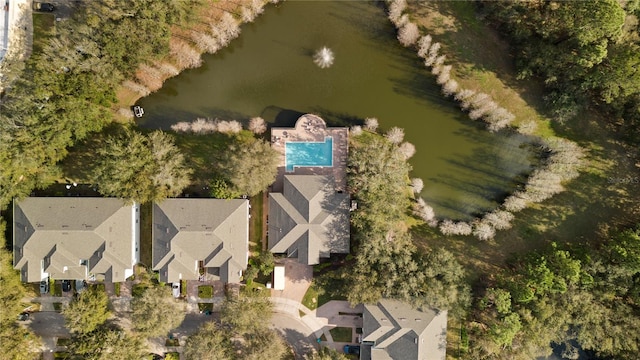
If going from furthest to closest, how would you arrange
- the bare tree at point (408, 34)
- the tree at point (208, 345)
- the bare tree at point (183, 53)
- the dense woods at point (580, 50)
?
1. the bare tree at point (183, 53)
2. the bare tree at point (408, 34)
3. the tree at point (208, 345)
4. the dense woods at point (580, 50)

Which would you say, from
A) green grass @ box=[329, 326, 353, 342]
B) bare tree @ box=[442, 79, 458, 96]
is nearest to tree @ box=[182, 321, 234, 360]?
green grass @ box=[329, 326, 353, 342]

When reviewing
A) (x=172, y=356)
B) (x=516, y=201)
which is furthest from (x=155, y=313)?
(x=516, y=201)

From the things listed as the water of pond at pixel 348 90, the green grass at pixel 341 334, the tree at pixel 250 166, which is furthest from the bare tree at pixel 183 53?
the green grass at pixel 341 334

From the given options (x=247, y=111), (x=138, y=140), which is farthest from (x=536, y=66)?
(x=138, y=140)

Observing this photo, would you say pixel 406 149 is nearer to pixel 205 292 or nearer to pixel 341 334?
pixel 341 334

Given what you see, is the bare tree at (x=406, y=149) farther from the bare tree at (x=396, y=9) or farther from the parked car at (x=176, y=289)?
the parked car at (x=176, y=289)

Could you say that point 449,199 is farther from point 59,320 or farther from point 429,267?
point 59,320

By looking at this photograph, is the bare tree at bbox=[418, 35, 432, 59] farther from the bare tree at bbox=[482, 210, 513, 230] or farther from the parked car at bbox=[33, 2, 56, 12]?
the parked car at bbox=[33, 2, 56, 12]
